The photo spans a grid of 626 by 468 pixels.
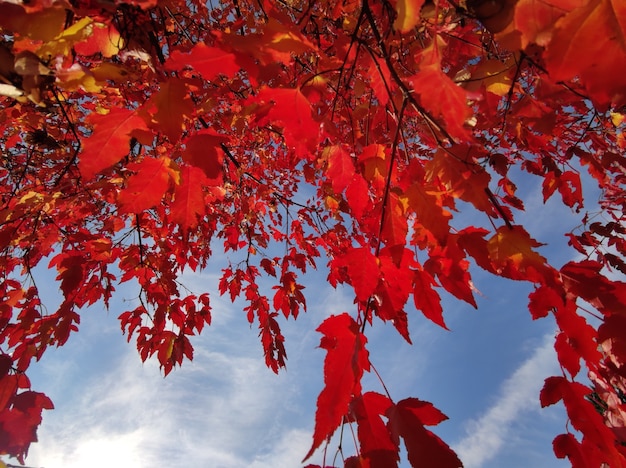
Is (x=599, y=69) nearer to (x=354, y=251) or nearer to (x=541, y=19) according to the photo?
(x=541, y=19)

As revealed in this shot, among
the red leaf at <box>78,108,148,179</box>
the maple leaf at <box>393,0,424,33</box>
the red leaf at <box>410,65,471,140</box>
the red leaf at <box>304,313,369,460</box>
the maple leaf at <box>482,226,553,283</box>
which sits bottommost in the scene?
the red leaf at <box>304,313,369,460</box>

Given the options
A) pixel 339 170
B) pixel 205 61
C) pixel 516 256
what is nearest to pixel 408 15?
pixel 205 61

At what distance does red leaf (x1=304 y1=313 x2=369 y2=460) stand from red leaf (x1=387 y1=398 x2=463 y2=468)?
0.16 m

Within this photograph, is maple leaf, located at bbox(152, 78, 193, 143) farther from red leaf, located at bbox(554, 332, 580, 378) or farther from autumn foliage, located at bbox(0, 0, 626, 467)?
red leaf, located at bbox(554, 332, 580, 378)

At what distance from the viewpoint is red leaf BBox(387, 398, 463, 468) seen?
0.98 meters

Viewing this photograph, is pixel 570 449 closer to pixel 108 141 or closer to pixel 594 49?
pixel 594 49

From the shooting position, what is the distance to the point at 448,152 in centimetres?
122

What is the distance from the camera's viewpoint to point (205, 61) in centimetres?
110

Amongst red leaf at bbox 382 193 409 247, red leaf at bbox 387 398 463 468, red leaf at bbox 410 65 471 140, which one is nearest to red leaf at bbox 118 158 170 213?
red leaf at bbox 382 193 409 247

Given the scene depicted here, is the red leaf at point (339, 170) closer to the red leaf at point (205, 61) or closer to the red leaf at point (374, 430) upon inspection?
the red leaf at point (205, 61)

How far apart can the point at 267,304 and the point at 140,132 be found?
12.6 feet

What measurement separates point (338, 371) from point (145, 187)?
111 cm

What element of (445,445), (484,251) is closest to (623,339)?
(484,251)

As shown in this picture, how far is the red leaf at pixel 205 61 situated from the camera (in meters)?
1.04
